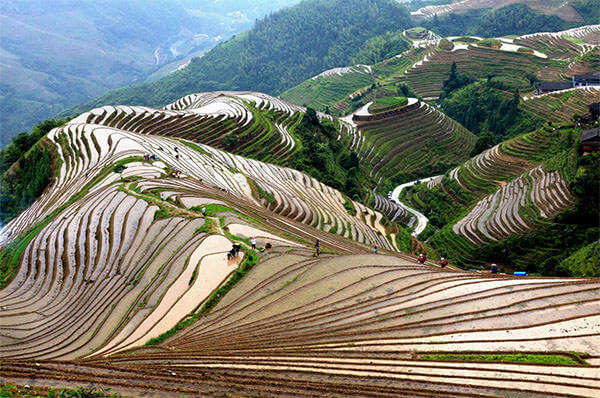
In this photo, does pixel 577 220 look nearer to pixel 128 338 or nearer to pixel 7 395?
pixel 128 338

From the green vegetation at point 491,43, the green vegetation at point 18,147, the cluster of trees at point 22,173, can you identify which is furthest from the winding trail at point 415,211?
the green vegetation at point 491,43

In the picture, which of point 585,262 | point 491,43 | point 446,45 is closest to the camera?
point 585,262

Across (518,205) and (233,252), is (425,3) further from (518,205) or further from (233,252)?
(233,252)

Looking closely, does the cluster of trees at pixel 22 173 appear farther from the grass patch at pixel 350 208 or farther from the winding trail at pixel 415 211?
the winding trail at pixel 415 211

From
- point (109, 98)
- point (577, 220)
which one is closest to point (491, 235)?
point (577, 220)

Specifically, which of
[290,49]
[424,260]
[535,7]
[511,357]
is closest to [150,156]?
[424,260]

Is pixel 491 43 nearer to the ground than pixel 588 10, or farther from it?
nearer to the ground

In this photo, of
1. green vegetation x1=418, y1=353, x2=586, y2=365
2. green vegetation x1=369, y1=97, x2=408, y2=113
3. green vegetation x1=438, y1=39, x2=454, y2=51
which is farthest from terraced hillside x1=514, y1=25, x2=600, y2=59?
green vegetation x1=418, y1=353, x2=586, y2=365
